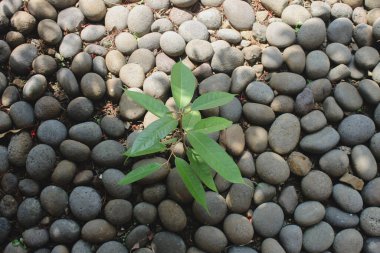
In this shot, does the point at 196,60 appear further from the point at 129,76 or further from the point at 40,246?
the point at 40,246

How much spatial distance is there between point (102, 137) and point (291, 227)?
1167mm

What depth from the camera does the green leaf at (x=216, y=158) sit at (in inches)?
78.9

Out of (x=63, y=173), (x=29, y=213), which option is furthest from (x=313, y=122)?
(x=29, y=213)

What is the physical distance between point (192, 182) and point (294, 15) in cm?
138

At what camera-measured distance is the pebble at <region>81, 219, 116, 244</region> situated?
7.69 feet

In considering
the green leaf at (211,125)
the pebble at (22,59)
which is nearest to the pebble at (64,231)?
the green leaf at (211,125)

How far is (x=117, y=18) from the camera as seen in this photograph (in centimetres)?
287

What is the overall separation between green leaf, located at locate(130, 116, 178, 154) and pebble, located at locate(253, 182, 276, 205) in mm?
676

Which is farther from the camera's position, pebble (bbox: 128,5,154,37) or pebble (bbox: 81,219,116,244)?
pebble (bbox: 128,5,154,37)

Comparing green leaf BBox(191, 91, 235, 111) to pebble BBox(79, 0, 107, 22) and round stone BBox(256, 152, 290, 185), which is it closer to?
round stone BBox(256, 152, 290, 185)

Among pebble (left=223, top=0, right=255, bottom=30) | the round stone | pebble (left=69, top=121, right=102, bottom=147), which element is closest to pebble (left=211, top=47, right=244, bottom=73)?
pebble (left=223, top=0, right=255, bottom=30)

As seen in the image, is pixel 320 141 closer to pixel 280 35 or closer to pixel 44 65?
pixel 280 35

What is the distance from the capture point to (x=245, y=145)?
102 inches

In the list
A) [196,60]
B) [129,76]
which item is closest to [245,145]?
[196,60]
